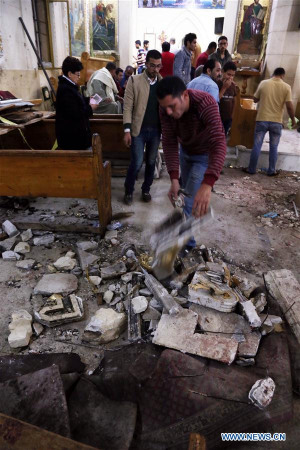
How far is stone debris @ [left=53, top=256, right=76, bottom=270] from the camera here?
3.22 m

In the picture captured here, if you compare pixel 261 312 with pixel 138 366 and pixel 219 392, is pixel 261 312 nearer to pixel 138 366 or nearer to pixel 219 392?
pixel 219 392

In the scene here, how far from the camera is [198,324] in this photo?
8.02 feet

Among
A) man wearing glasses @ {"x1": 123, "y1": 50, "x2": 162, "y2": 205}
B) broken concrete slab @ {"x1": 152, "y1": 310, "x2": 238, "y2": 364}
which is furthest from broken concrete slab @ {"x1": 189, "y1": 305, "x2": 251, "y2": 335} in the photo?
man wearing glasses @ {"x1": 123, "y1": 50, "x2": 162, "y2": 205}

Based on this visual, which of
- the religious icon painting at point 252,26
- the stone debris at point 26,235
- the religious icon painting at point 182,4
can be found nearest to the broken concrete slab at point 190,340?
the stone debris at point 26,235

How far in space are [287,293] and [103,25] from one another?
16.2 m

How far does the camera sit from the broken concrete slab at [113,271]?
10.00 feet

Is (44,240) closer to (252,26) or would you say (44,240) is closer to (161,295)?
(161,295)

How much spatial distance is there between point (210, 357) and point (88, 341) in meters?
0.99

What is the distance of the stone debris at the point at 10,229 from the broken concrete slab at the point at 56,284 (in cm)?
102

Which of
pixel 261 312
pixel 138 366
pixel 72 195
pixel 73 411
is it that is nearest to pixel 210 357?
pixel 138 366

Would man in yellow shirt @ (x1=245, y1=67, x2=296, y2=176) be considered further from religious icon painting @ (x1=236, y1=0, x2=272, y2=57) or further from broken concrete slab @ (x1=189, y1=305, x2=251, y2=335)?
religious icon painting @ (x1=236, y1=0, x2=272, y2=57)

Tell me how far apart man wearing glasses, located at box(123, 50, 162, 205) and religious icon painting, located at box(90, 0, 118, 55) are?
1257 centimetres

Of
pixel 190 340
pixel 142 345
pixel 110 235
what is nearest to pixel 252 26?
pixel 110 235

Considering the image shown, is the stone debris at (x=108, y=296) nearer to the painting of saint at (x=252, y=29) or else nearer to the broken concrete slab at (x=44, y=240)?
the broken concrete slab at (x=44, y=240)
